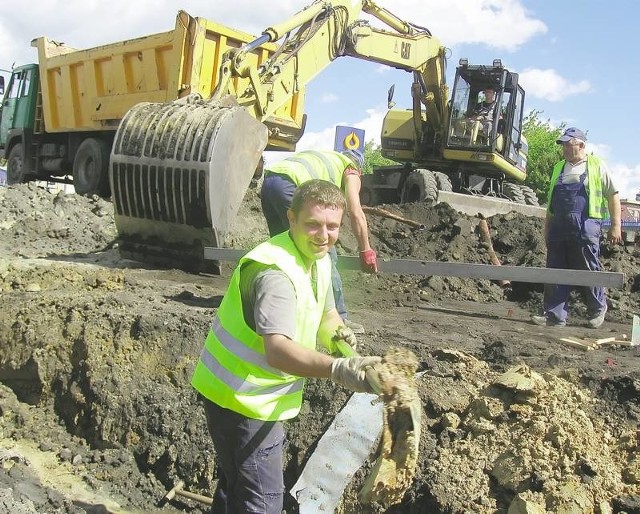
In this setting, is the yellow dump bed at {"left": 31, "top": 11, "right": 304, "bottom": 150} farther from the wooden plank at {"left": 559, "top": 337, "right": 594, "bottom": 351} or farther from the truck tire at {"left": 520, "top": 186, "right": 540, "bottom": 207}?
the wooden plank at {"left": 559, "top": 337, "right": 594, "bottom": 351}

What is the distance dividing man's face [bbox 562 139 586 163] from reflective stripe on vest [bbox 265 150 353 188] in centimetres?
245

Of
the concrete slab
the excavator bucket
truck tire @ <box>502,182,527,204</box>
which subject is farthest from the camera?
truck tire @ <box>502,182,527,204</box>

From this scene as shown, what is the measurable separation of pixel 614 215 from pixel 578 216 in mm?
309

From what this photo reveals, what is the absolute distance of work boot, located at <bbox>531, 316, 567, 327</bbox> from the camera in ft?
22.7

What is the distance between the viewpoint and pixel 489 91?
43.1 ft

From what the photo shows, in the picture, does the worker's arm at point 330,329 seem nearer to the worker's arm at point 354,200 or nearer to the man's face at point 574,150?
the worker's arm at point 354,200

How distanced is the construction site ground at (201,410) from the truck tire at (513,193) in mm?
6858

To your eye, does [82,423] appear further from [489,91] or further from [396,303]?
[489,91]

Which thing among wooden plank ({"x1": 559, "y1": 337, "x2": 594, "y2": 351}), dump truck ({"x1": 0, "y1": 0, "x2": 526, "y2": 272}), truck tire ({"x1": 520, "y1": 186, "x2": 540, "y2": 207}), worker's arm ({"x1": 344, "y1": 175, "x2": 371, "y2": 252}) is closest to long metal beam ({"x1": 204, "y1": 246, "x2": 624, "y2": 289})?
wooden plank ({"x1": 559, "y1": 337, "x2": 594, "y2": 351})

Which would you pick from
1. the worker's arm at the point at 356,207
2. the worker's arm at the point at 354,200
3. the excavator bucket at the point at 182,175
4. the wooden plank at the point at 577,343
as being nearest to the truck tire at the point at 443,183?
the excavator bucket at the point at 182,175

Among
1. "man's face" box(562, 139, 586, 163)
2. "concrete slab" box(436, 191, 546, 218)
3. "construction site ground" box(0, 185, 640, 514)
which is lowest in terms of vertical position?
"construction site ground" box(0, 185, 640, 514)

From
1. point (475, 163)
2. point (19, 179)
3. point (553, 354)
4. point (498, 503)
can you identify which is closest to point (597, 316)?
point (553, 354)

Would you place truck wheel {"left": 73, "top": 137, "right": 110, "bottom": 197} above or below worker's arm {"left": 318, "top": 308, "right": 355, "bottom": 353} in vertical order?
above

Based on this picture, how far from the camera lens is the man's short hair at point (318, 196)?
2.53 meters
